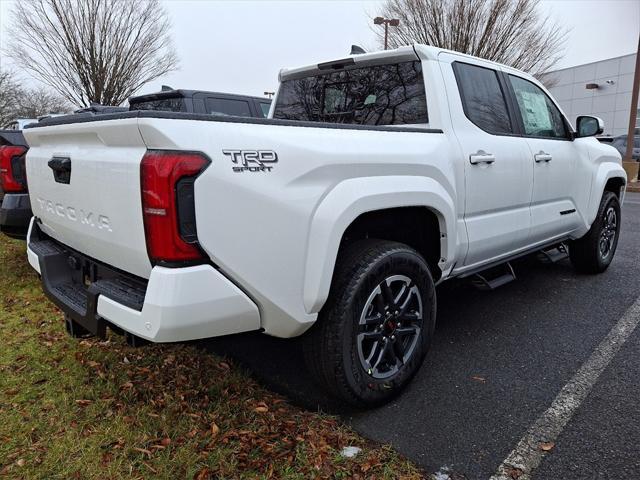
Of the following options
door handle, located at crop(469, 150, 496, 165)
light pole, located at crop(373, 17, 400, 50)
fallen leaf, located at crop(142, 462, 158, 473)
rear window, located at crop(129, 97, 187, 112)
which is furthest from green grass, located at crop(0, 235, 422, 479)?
light pole, located at crop(373, 17, 400, 50)

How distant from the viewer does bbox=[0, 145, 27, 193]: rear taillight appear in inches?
132

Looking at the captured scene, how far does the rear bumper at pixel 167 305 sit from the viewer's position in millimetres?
1848

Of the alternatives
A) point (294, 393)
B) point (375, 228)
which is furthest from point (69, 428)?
point (375, 228)

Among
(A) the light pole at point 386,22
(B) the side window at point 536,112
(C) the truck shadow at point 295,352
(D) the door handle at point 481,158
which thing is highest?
(A) the light pole at point 386,22

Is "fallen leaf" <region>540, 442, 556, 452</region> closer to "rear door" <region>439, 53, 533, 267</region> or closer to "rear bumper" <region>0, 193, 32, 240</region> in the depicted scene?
"rear door" <region>439, 53, 533, 267</region>

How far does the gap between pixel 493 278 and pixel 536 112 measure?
→ 4.76ft

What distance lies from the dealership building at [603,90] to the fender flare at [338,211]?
36.7m

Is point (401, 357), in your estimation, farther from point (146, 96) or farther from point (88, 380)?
point (146, 96)

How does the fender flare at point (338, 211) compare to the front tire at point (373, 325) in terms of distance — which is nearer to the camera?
the fender flare at point (338, 211)

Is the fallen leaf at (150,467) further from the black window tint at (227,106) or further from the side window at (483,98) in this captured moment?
the black window tint at (227,106)

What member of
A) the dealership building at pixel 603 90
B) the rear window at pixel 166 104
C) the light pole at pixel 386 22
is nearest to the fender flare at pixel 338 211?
the rear window at pixel 166 104

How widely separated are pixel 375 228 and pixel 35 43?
726 inches

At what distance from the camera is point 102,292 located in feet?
6.92

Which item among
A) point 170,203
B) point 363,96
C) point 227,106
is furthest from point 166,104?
point 170,203
